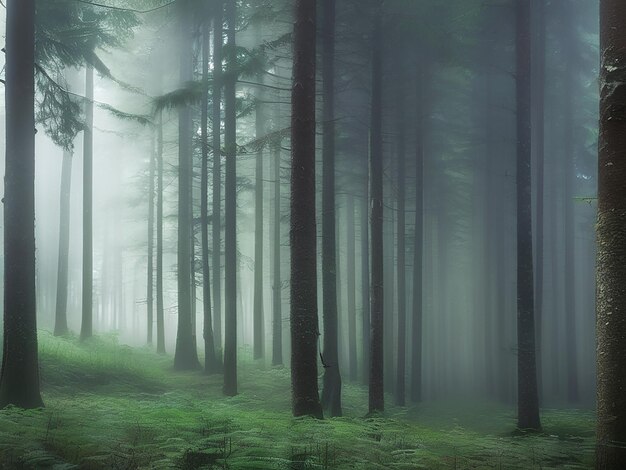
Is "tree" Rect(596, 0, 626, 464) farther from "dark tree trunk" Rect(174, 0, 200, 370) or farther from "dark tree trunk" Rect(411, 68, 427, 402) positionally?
"dark tree trunk" Rect(174, 0, 200, 370)

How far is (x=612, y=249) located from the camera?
4438mm

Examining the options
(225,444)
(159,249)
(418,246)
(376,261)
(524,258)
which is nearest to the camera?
(225,444)

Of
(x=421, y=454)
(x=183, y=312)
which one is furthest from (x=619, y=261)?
(x=183, y=312)

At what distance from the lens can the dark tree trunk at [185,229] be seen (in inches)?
816

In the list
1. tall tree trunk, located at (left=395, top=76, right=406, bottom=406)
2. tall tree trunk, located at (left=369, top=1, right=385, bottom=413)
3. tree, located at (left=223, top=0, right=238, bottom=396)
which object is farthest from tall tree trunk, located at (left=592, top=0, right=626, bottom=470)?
tall tree trunk, located at (left=395, top=76, right=406, bottom=406)

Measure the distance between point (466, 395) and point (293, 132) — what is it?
21.6 metres

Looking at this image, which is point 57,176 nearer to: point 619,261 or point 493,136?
point 493,136

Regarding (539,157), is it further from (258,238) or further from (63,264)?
(63,264)

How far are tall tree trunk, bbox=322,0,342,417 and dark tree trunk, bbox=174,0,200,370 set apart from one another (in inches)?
328

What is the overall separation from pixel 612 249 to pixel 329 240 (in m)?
9.15

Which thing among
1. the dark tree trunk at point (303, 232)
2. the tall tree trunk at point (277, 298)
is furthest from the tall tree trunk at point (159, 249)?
the dark tree trunk at point (303, 232)

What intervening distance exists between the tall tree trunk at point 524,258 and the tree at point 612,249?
848 centimetres

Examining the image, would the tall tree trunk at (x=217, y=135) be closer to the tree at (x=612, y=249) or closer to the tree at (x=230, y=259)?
the tree at (x=230, y=259)

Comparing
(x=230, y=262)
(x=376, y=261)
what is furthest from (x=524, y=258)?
(x=230, y=262)
